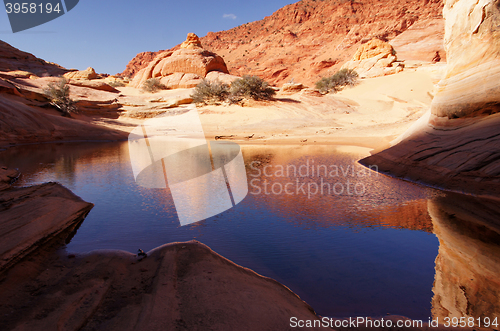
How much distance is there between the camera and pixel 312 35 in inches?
2406

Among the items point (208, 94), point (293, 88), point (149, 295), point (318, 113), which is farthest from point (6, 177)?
point (293, 88)

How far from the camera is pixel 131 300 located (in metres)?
2.08

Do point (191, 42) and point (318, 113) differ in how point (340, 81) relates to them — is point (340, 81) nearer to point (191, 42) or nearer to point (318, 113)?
point (318, 113)

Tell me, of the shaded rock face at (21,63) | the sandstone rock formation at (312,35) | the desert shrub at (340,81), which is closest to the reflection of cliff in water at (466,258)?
the desert shrub at (340,81)

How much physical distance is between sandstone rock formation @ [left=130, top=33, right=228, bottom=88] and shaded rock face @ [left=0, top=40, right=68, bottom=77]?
11.8m

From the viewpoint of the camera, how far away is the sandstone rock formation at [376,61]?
27.4 metres

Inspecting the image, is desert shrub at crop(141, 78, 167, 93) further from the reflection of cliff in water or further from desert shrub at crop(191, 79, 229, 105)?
the reflection of cliff in water

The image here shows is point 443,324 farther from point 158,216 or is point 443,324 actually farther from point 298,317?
point 158,216

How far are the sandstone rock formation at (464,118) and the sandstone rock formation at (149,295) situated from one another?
5065mm

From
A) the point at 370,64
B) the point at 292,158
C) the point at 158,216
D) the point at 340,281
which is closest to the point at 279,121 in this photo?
the point at 292,158

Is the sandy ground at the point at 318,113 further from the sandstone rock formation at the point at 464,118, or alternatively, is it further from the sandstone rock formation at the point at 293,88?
the sandstone rock formation at the point at 464,118

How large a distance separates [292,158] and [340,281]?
7211 millimetres

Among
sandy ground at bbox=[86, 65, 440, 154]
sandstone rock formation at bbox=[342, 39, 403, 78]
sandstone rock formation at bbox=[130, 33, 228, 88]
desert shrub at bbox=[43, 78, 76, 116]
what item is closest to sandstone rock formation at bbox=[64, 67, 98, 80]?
sandstone rock formation at bbox=[130, 33, 228, 88]

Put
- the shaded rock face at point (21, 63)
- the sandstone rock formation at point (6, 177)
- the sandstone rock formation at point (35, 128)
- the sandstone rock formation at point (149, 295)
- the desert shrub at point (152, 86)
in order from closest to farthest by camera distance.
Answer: the sandstone rock formation at point (149, 295) → the sandstone rock formation at point (6, 177) → the sandstone rock formation at point (35, 128) → the desert shrub at point (152, 86) → the shaded rock face at point (21, 63)
